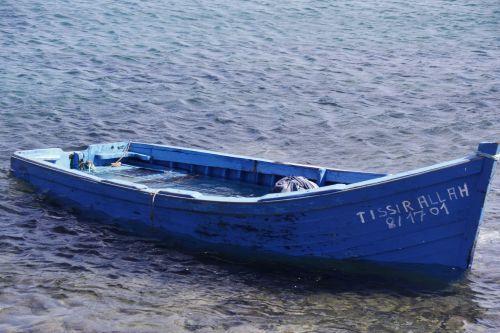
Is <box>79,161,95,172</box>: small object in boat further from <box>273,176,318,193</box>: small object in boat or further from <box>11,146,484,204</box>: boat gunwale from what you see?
<box>273,176,318,193</box>: small object in boat

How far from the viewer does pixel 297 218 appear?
10438mm

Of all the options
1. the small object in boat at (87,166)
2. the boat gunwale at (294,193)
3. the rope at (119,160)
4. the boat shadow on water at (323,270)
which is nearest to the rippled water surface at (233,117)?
the boat shadow on water at (323,270)

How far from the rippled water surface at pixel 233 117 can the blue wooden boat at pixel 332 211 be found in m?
0.32

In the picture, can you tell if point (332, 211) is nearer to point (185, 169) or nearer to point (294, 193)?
point (294, 193)

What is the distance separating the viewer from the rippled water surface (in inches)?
387

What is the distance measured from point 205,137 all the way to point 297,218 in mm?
7149

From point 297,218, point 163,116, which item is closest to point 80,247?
point 297,218

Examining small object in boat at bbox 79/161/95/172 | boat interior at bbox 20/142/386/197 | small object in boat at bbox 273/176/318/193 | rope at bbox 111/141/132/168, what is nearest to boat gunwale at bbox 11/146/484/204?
small object in boat at bbox 273/176/318/193

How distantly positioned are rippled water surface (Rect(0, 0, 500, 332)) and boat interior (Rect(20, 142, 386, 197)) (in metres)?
1.19

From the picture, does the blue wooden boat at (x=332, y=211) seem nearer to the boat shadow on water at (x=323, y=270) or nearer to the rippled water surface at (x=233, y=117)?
the boat shadow on water at (x=323, y=270)

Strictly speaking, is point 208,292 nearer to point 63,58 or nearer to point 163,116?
point 163,116

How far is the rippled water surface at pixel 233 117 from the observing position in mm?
9828

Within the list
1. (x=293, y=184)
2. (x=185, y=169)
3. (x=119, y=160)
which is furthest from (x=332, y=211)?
(x=119, y=160)

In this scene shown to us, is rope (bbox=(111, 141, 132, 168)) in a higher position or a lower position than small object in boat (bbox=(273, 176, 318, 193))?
lower
